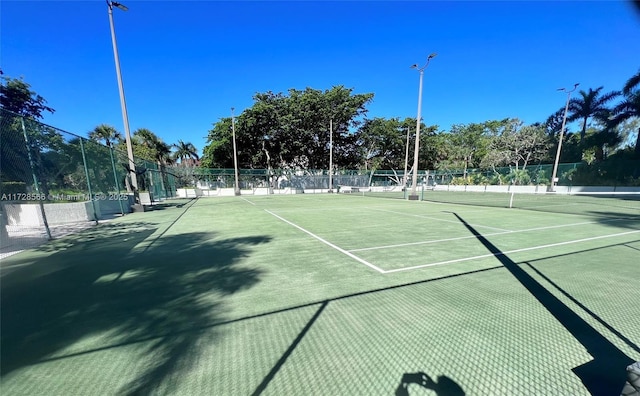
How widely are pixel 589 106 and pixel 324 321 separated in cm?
5003

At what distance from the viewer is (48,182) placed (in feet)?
27.6

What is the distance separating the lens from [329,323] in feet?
9.91

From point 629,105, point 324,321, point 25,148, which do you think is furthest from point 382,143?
point 324,321

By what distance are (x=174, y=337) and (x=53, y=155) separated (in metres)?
9.52

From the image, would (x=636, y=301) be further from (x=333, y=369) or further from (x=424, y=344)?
(x=333, y=369)

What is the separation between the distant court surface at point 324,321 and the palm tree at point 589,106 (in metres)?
42.5

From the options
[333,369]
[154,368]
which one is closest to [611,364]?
[333,369]

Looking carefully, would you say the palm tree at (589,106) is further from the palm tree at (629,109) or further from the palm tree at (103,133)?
the palm tree at (103,133)

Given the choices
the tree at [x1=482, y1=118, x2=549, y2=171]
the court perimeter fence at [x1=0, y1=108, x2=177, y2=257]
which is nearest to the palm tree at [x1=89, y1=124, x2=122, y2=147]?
the court perimeter fence at [x1=0, y1=108, x2=177, y2=257]

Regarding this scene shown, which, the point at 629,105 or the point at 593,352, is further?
the point at 629,105

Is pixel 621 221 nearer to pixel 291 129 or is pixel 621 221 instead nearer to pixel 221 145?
pixel 291 129

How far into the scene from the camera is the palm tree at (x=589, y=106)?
3444cm

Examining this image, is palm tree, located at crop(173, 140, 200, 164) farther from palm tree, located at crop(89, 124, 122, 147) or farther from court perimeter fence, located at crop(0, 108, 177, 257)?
court perimeter fence, located at crop(0, 108, 177, 257)

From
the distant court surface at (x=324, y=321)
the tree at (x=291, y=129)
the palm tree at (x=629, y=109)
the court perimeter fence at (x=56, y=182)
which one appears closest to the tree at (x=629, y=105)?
the palm tree at (x=629, y=109)
